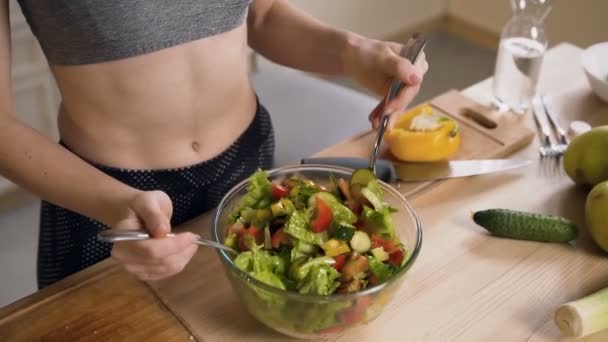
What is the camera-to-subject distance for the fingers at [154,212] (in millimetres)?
608

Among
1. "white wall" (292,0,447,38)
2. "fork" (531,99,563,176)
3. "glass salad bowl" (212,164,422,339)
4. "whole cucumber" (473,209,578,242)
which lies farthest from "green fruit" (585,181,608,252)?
"white wall" (292,0,447,38)

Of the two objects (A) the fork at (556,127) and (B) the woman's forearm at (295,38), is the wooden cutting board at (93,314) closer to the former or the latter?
(B) the woman's forearm at (295,38)

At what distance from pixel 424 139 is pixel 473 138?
129mm

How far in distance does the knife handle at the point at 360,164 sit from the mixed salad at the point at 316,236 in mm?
169

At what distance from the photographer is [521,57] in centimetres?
117

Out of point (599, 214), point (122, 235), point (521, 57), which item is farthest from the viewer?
point (521, 57)

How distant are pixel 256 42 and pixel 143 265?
581 mm

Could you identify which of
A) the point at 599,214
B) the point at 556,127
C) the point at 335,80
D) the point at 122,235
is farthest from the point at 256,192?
the point at 335,80

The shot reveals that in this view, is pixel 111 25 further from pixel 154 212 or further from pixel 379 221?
pixel 379 221

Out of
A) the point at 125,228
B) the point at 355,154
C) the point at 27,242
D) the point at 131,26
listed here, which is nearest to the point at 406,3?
the point at 27,242

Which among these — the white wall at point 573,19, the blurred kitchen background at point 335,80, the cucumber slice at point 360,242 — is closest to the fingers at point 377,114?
the cucumber slice at point 360,242

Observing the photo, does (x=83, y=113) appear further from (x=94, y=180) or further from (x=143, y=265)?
(x=143, y=265)

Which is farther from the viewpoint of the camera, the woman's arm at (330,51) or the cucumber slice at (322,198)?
the woman's arm at (330,51)

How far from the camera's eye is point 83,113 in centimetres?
91
